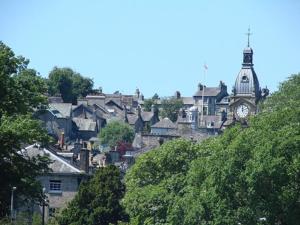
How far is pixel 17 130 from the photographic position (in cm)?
5766

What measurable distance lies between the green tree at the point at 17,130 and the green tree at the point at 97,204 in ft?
77.4

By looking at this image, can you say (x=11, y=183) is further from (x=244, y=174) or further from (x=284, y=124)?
(x=284, y=124)

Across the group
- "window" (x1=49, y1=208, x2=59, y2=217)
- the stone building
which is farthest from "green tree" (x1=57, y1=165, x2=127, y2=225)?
the stone building

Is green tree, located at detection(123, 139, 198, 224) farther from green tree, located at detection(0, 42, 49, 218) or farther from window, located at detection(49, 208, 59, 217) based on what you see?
green tree, located at detection(0, 42, 49, 218)

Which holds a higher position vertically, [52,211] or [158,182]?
[158,182]

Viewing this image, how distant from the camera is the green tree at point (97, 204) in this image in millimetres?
85750

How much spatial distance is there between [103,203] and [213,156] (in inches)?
590

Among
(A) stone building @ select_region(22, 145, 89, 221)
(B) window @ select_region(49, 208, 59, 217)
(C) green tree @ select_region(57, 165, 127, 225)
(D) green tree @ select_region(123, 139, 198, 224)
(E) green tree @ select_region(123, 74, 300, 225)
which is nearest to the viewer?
(E) green tree @ select_region(123, 74, 300, 225)

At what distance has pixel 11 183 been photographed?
58.9 metres

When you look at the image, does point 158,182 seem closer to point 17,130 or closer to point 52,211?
Result: point 52,211

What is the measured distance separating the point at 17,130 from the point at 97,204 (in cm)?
2976

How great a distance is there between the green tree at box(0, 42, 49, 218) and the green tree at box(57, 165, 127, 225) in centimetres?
2360

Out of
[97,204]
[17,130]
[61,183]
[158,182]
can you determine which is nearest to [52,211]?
[97,204]

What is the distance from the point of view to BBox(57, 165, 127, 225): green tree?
3376 inches
